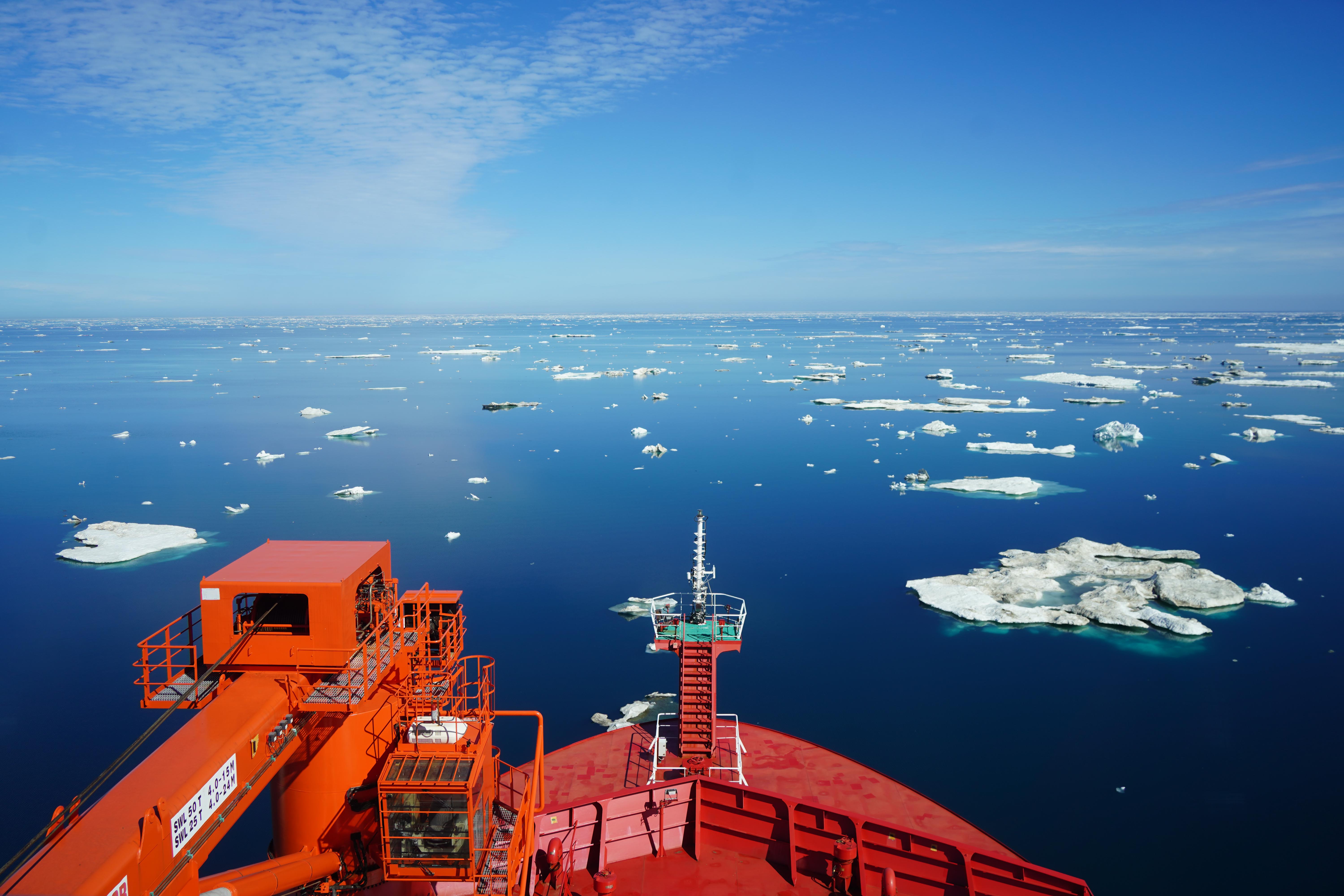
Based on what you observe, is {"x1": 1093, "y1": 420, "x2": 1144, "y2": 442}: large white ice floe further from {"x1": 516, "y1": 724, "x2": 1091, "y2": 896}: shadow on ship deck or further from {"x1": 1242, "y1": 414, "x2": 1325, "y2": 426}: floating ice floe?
{"x1": 516, "y1": 724, "x2": 1091, "y2": 896}: shadow on ship deck

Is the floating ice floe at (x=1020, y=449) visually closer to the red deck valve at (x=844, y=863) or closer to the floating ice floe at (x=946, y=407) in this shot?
the floating ice floe at (x=946, y=407)

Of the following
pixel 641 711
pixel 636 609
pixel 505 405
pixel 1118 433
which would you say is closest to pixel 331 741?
pixel 641 711

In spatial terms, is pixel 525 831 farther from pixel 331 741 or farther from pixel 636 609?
pixel 636 609

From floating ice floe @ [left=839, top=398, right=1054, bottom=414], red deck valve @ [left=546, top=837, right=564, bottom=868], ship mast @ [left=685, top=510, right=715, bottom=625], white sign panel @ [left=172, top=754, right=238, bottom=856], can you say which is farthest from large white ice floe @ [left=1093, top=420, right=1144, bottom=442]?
white sign panel @ [left=172, top=754, right=238, bottom=856]

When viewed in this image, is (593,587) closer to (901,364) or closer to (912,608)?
(912,608)

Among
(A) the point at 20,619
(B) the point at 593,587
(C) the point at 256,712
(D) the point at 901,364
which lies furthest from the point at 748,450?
(D) the point at 901,364
